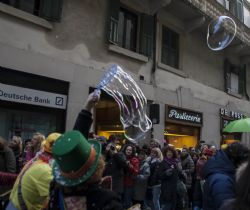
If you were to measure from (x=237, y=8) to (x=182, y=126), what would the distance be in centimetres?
694

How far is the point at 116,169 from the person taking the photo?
825 centimetres

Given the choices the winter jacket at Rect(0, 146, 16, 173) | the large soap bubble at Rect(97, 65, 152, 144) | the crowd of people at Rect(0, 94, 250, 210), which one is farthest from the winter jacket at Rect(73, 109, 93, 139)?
the winter jacket at Rect(0, 146, 16, 173)

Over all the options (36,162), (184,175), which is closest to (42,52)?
(184,175)

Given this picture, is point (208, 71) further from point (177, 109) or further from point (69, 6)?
point (69, 6)

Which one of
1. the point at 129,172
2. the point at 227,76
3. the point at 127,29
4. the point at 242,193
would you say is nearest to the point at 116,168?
the point at 129,172

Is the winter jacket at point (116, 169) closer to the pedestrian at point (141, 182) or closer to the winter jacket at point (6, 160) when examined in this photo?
the pedestrian at point (141, 182)

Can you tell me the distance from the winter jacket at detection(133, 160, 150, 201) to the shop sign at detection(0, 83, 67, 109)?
9.24 feet

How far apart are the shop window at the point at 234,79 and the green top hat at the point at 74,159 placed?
52.9ft

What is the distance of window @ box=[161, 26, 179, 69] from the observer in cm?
A: 1450

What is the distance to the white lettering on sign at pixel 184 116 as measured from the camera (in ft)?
46.3

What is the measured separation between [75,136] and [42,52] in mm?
7849

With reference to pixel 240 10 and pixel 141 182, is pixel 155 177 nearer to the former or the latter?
pixel 141 182

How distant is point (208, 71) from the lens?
16.8 meters

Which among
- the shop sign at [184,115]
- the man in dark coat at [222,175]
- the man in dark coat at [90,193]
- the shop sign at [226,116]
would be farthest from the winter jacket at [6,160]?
the shop sign at [226,116]
